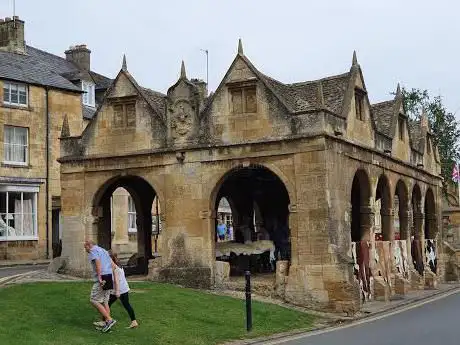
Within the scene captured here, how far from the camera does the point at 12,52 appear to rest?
1684 inches

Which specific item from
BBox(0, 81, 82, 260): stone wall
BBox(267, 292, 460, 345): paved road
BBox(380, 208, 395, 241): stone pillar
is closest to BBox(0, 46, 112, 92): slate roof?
BBox(0, 81, 82, 260): stone wall

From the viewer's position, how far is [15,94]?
1558 inches

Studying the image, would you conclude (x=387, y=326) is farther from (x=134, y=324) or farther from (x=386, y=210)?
(x=386, y=210)

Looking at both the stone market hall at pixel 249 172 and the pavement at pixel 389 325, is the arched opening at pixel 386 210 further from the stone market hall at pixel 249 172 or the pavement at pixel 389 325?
the pavement at pixel 389 325

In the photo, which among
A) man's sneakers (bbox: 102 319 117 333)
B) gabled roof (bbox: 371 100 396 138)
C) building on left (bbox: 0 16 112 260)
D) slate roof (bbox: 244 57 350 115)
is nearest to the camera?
man's sneakers (bbox: 102 319 117 333)

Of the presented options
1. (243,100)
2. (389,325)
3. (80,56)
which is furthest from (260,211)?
(80,56)

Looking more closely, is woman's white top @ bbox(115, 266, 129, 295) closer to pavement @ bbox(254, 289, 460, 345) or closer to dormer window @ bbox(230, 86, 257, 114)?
pavement @ bbox(254, 289, 460, 345)

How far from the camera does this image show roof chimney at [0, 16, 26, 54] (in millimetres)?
43125

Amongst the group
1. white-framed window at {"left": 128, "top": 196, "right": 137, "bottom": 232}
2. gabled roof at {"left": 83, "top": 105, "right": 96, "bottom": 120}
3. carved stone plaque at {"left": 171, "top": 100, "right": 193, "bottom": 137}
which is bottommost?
white-framed window at {"left": 128, "top": 196, "right": 137, "bottom": 232}

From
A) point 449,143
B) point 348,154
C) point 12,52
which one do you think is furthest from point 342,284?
point 449,143

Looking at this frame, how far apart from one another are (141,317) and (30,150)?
25.3 meters

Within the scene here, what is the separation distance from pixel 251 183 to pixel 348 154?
28.5ft

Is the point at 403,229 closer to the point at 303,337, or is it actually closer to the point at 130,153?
the point at 130,153

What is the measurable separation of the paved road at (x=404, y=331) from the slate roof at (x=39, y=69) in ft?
86.8
